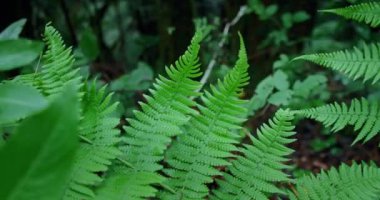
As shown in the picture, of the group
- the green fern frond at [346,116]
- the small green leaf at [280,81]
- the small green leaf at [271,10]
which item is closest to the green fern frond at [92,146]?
the green fern frond at [346,116]

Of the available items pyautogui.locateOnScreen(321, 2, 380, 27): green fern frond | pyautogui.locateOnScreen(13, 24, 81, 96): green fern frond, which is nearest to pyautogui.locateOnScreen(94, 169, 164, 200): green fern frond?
pyautogui.locateOnScreen(13, 24, 81, 96): green fern frond

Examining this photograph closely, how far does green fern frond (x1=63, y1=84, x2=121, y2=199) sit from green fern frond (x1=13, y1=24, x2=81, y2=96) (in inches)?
3.0

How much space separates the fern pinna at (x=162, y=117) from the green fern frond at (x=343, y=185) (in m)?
0.32

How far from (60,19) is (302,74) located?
2.51m

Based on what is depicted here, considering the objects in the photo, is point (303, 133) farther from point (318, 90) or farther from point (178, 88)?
point (178, 88)

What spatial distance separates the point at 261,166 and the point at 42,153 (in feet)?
1.95

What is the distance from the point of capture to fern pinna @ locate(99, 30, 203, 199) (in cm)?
108

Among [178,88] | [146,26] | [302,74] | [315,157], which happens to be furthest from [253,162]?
[146,26]

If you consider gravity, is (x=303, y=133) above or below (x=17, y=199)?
above

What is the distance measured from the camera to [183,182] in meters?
1.08

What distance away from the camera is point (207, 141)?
1094 millimetres

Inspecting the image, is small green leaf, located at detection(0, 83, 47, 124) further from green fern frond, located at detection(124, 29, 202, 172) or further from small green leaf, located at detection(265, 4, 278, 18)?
small green leaf, located at detection(265, 4, 278, 18)

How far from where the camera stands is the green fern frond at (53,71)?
1.13m

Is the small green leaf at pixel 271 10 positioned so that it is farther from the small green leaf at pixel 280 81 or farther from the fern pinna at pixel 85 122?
the fern pinna at pixel 85 122
